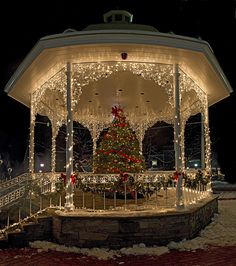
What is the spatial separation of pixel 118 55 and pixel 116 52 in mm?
197

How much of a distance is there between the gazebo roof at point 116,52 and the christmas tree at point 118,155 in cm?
196

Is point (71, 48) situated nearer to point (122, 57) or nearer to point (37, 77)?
point (122, 57)

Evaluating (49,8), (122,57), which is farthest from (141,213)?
(49,8)

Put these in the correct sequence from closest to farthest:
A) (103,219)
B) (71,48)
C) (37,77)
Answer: (103,219)
(71,48)
(37,77)

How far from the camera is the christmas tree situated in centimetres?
1161

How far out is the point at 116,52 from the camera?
9016 millimetres

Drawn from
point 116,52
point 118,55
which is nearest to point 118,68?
point 118,55

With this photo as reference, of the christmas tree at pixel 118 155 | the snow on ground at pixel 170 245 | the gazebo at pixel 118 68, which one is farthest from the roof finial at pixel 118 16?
the snow on ground at pixel 170 245

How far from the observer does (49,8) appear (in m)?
25.5

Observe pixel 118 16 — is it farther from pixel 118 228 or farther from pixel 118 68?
pixel 118 228

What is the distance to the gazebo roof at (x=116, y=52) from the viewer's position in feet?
27.0

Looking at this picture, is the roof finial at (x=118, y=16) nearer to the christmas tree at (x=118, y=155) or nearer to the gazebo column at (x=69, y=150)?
the christmas tree at (x=118, y=155)

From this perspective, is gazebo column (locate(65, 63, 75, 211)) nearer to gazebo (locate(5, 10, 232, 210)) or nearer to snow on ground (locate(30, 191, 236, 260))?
gazebo (locate(5, 10, 232, 210))

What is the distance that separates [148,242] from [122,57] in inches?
174
